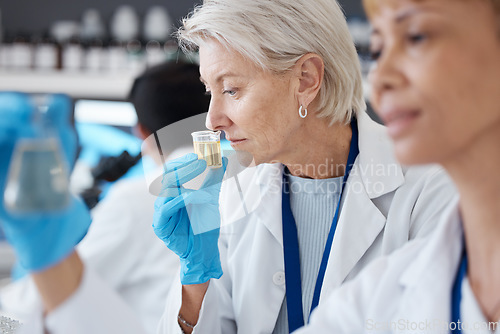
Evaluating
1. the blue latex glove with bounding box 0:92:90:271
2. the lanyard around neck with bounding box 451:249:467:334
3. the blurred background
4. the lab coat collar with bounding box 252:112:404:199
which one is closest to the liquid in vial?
the lab coat collar with bounding box 252:112:404:199

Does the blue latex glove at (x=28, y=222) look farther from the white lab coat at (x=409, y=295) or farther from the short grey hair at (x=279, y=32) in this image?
the short grey hair at (x=279, y=32)

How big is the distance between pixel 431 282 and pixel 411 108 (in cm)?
27

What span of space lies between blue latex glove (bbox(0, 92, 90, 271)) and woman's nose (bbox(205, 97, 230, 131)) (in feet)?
2.02

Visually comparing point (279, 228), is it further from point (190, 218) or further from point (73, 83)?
point (73, 83)

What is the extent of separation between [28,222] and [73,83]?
9.37 ft

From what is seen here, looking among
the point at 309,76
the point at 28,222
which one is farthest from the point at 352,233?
the point at 28,222

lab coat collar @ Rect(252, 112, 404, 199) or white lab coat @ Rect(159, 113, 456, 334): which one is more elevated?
lab coat collar @ Rect(252, 112, 404, 199)

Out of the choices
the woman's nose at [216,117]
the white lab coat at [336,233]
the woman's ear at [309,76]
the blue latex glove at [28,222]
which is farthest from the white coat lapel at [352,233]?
the blue latex glove at [28,222]

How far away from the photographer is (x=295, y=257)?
135 centimetres

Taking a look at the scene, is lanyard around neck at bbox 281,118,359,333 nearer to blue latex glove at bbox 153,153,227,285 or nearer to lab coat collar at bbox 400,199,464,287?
blue latex glove at bbox 153,153,227,285

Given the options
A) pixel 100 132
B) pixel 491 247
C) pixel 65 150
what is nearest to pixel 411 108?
pixel 491 247

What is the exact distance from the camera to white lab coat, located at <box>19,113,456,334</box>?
1200 millimetres

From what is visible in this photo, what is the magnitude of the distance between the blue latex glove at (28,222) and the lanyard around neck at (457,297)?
0.54 m

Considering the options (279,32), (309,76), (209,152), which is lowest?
(209,152)
